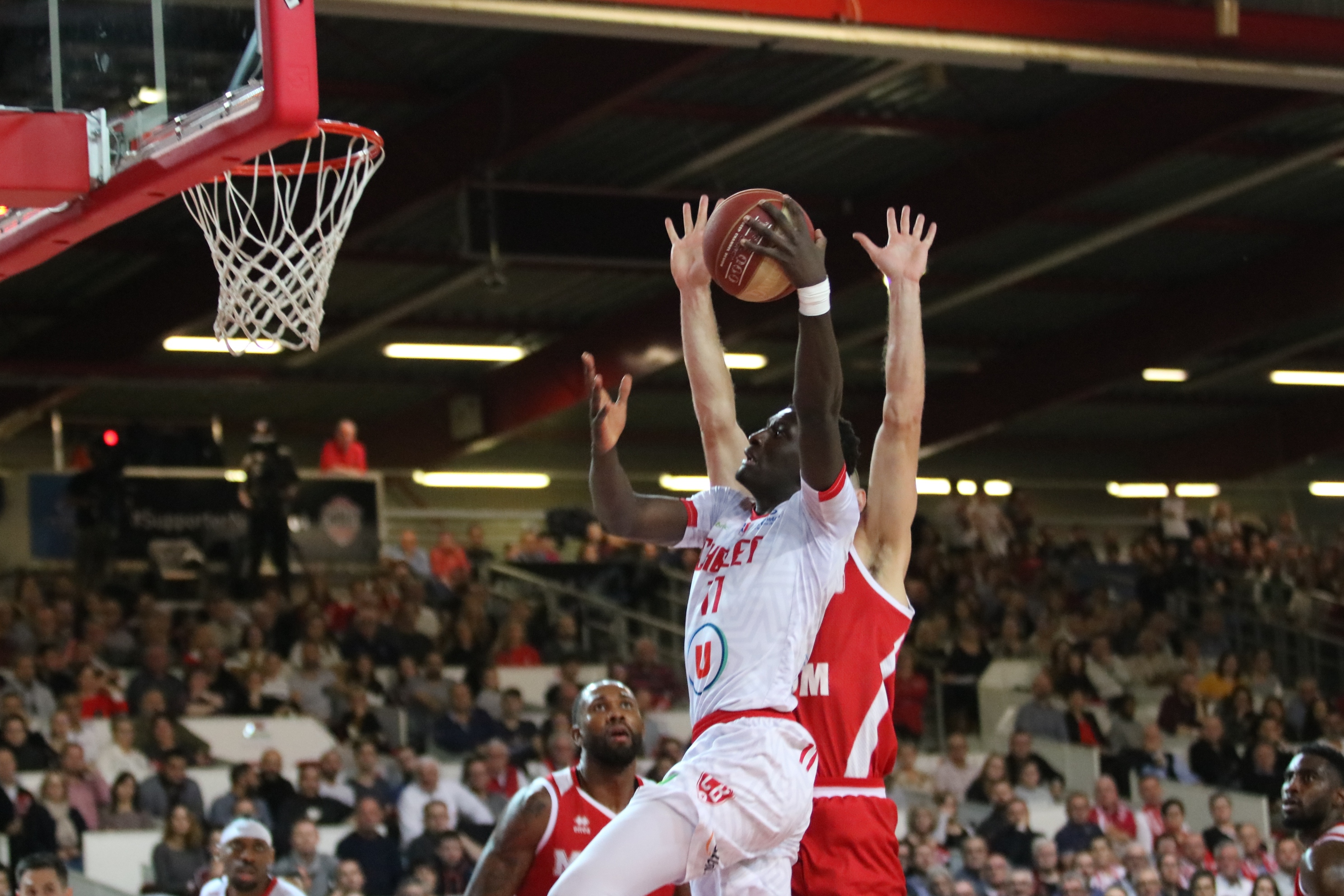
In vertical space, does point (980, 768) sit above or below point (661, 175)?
below

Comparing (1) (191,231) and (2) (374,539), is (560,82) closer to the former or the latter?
(1) (191,231)

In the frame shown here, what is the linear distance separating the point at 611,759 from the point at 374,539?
15987 mm

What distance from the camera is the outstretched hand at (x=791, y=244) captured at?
5.85m

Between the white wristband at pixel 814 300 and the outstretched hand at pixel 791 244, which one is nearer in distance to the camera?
the white wristband at pixel 814 300

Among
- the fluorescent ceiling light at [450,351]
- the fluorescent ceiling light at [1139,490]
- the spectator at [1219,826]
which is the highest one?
the fluorescent ceiling light at [450,351]

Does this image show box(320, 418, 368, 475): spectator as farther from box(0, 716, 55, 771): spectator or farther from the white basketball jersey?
the white basketball jersey

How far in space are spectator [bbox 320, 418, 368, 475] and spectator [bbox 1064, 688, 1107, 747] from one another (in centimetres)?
880

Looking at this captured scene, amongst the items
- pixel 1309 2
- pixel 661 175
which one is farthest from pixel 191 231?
pixel 1309 2

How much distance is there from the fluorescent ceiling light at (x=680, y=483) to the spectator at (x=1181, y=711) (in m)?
11.1

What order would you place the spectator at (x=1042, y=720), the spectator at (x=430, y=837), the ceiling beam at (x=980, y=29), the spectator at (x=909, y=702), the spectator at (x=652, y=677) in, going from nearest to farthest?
1. the ceiling beam at (x=980, y=29)
2. the spectator at (x=430, y=837)
3. the spectator at (x=652, y=677)
4. the spectator at (x=909, y=702)
5. the spectator at (x=1042, y=720)

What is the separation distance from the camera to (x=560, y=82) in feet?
53.7

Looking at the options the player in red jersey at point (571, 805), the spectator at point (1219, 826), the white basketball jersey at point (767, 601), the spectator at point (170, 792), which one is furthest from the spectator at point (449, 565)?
the white basketball jersey at point (767, 601)

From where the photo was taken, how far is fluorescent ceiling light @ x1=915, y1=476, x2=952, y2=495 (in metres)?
31.7

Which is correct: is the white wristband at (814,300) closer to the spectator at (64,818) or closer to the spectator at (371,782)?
the spectator at (64,818)
